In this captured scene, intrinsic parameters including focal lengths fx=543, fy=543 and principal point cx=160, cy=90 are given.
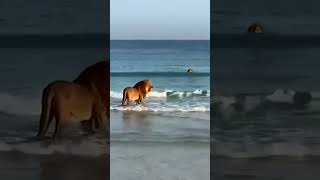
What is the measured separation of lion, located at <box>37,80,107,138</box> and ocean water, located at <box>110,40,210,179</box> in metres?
0.40

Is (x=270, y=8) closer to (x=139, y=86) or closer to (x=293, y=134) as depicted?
(x=293, y=134)

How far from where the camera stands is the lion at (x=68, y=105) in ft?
8.58

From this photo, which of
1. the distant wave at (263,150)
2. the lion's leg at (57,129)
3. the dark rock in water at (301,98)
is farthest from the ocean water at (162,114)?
the dark rock in water at (301,98)

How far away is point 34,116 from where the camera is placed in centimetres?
264

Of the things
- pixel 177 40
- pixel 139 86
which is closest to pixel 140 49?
pixel 177 40

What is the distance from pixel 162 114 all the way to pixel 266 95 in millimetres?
2957

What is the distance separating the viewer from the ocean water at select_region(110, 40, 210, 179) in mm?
3209

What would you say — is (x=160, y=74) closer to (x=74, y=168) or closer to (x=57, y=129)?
(x=57, y=129)

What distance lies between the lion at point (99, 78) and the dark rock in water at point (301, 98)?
36.7 inches

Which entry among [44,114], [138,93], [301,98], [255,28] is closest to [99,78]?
[44,114]

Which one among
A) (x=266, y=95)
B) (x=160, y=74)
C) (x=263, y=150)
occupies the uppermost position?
(x=160, y=74)

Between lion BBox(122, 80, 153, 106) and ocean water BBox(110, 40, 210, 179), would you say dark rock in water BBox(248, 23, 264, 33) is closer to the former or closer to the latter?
ocean water BBox(110, 40, 210, 179)

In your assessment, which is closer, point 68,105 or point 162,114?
point 68,105

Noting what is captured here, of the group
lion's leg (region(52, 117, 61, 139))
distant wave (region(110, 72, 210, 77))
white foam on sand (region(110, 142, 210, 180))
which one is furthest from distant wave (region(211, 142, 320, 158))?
distant wave (region(110, 72, 210, 77))
